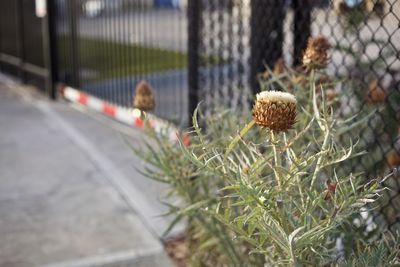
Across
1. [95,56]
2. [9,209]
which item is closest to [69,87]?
[95,56]

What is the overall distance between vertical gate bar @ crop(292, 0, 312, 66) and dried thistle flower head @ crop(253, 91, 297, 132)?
180 cm

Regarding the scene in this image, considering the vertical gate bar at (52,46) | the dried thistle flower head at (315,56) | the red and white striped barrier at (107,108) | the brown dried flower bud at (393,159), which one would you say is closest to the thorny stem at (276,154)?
the dried thistle flower head at (315,56)

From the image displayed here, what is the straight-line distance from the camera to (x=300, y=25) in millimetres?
3379

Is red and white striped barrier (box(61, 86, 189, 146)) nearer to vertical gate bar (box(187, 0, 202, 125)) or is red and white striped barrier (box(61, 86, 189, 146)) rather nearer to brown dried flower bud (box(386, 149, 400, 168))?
vertical gate bar (box(187, 0, 202, 125))

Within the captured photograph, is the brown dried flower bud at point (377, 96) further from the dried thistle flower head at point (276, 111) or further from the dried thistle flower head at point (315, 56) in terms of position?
the dried thistle flower head at point (276, 111)

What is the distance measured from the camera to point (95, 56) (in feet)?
24.2

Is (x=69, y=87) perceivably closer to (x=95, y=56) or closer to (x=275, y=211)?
(x=95, y=56)

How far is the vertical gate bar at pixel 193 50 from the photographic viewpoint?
4168 millimetres

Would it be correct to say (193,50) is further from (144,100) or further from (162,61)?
(162,61)

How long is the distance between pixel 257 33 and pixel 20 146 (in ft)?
10.8

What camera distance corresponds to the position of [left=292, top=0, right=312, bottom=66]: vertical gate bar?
3.31 meters

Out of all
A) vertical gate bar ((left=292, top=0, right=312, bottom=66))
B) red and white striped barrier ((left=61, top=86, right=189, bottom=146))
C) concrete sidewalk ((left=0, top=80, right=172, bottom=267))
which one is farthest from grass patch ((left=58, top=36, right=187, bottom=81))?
vertical gate bar ((left=292, top=0, right=312, bottom=66))

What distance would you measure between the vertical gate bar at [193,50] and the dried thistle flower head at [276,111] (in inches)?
104

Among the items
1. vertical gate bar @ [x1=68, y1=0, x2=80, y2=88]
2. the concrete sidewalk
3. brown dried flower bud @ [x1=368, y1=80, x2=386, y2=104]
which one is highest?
brown dried flower bud @ [x1=368, y1=80, x2=386, y2=104]
